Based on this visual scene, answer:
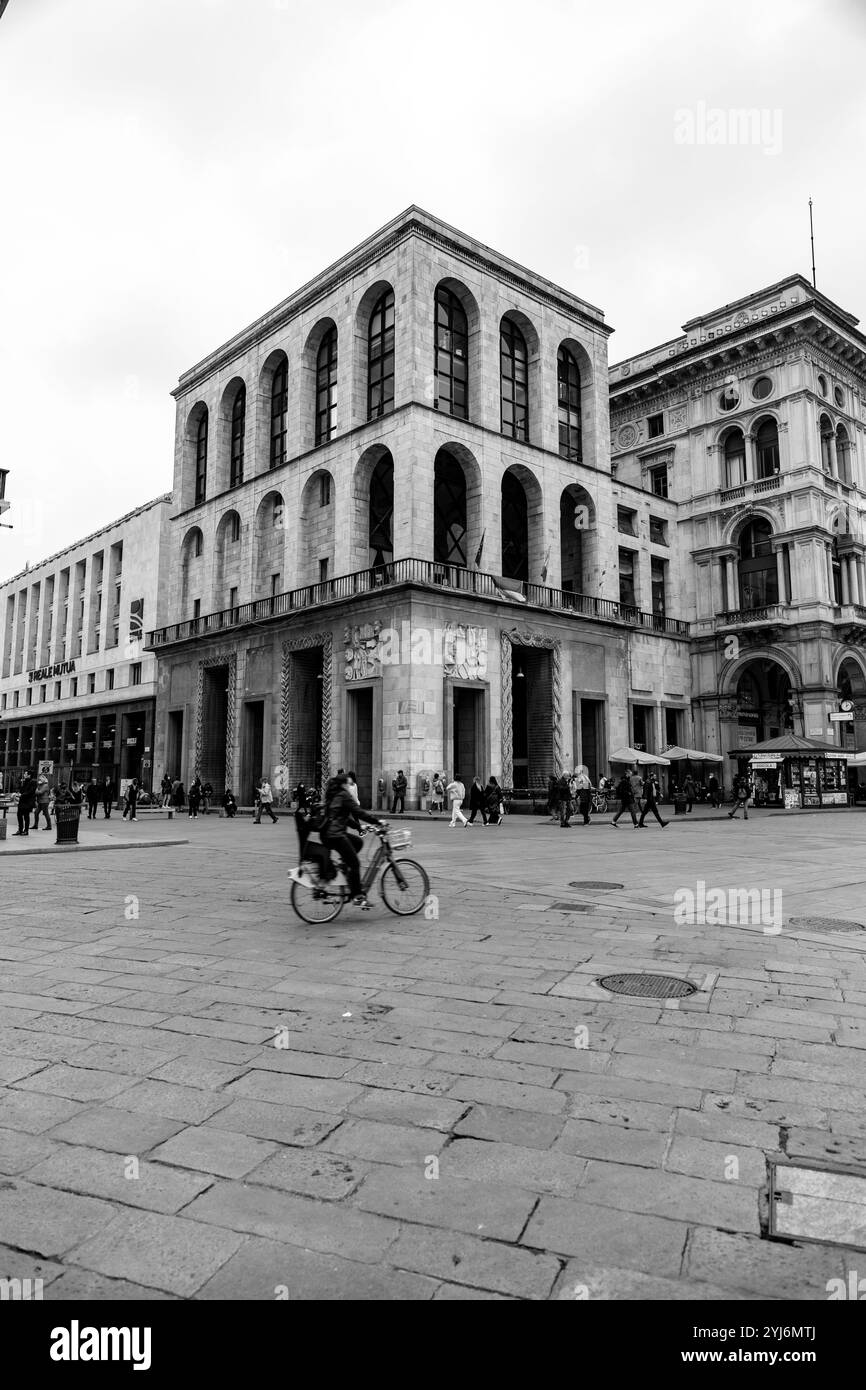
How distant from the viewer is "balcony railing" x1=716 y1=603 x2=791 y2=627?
41625 millimetres

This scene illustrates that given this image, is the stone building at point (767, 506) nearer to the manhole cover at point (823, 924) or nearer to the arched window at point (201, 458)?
the arched window at point (201, 458)

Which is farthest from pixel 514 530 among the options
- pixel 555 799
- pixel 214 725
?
pixel 555 799

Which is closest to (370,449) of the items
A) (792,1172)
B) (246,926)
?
(246,926)

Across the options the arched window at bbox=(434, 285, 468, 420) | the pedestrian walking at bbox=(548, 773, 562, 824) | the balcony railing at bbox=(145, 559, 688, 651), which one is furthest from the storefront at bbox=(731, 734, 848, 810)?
the arched window at bbox=(434, 285, 468, 420)

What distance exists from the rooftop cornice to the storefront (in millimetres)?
22455

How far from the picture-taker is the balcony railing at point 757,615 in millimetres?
41625

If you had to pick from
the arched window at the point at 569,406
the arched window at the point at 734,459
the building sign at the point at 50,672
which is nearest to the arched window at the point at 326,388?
the arched window at the point at 569,406

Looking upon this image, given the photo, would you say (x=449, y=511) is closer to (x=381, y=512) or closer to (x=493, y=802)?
(x=381, y=512)

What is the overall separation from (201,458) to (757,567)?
3172cm

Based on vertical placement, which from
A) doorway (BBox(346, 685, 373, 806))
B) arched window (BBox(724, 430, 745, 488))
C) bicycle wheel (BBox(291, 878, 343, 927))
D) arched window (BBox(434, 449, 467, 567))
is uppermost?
arched window (BBox(724, 430, 745, 488))

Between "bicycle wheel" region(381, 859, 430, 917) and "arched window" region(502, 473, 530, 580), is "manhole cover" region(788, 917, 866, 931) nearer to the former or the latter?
"bicycle wheel" region(381, 859, 430, 917)

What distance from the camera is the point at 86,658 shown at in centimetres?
5950

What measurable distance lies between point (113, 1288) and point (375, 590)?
30308 mm

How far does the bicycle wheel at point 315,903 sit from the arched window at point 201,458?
140 ft
